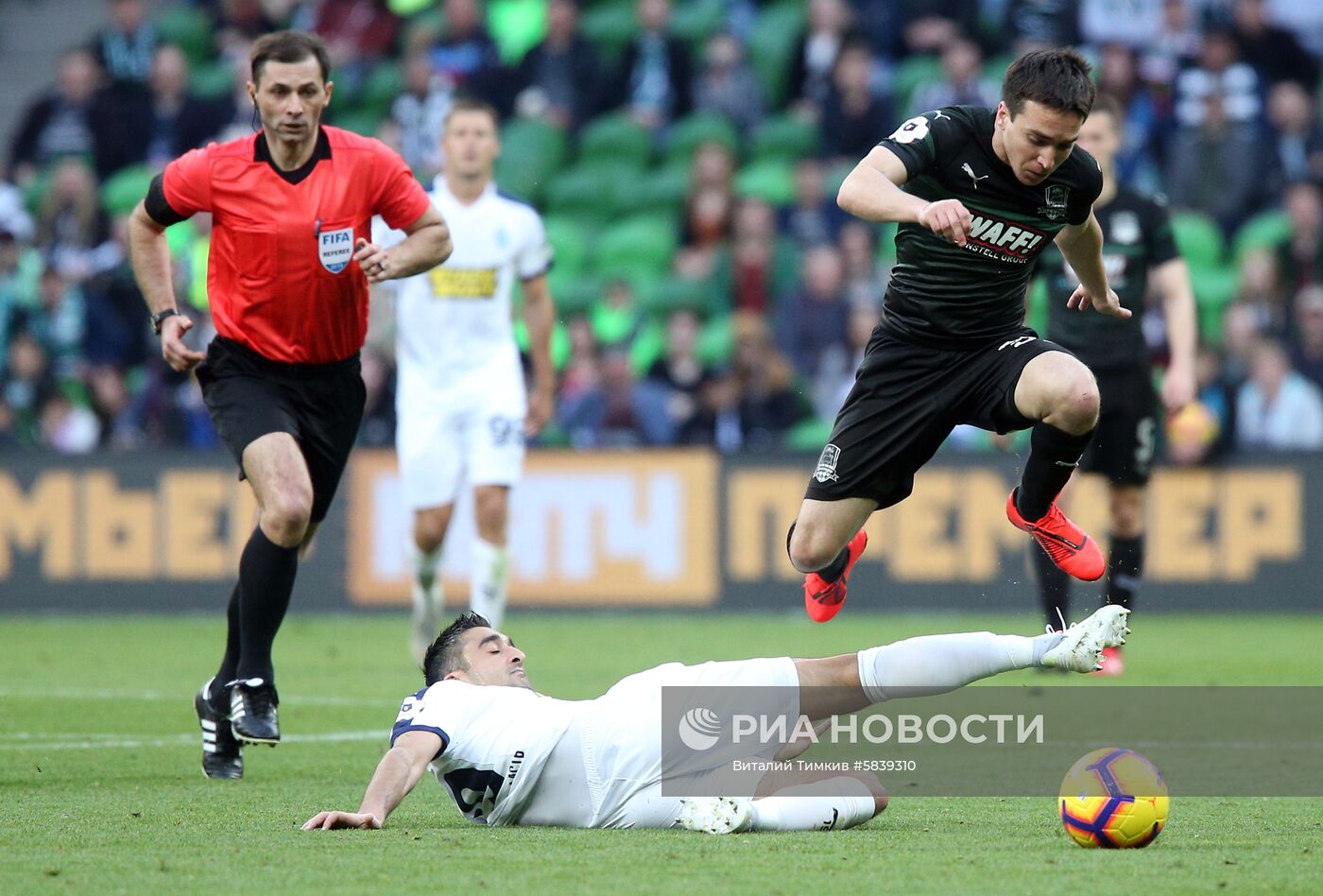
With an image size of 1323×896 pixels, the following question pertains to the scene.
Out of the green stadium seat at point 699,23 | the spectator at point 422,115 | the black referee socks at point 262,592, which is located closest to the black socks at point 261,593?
the black referee socks at point 262,592

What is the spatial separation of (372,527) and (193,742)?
660 centimetres

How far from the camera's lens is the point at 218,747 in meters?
6.89

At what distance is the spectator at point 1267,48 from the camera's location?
16.9 metres

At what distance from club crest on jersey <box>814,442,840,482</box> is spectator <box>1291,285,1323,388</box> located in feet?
28.6

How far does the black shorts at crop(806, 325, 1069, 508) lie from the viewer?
6.68 m

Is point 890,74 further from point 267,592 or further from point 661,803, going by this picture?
point 661,803

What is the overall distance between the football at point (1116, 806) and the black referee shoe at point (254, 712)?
2740 millimetres

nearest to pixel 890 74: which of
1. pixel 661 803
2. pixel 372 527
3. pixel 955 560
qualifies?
pixel 955 560

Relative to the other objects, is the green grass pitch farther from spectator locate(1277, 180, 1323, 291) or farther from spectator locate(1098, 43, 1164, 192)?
spectator locate(1098, 43, 1164, 192)

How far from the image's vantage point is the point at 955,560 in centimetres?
1402

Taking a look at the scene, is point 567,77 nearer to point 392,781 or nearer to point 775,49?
point 775,49

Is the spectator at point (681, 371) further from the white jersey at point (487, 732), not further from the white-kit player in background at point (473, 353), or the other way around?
the white jersey at point (487, 732)

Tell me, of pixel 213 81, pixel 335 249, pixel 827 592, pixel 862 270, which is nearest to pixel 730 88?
pixel 862 270

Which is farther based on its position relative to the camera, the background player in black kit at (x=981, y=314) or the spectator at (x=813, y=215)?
the spectator at (x=813, y=215)
